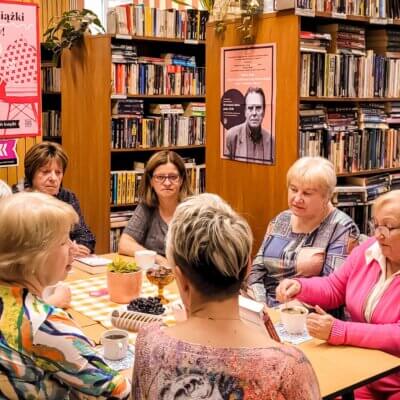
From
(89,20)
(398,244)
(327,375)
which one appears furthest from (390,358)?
(89,20)

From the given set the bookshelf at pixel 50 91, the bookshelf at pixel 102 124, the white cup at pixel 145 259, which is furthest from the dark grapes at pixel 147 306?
the bookshelf at pixel 50 91

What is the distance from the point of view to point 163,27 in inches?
217

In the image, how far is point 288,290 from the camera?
2.56 metres

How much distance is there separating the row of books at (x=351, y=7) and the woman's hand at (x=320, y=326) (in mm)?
2192

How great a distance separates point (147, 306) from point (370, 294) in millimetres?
809

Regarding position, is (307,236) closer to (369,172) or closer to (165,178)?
(165,178)

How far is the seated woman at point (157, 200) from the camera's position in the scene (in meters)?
3.60

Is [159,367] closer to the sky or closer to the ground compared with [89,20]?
closer to the ground

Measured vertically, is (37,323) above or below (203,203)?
below

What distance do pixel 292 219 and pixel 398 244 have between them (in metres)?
0.88

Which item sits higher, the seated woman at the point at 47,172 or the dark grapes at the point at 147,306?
the seated woman at the point at 47,172

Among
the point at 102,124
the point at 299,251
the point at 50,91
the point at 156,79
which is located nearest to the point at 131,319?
the point at 299,251

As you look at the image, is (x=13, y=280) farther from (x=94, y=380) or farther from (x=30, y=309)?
(x=94, y=380)

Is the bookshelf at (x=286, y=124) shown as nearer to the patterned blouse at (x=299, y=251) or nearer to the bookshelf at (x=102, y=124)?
the patterned blouse at (x=299, y=251)
